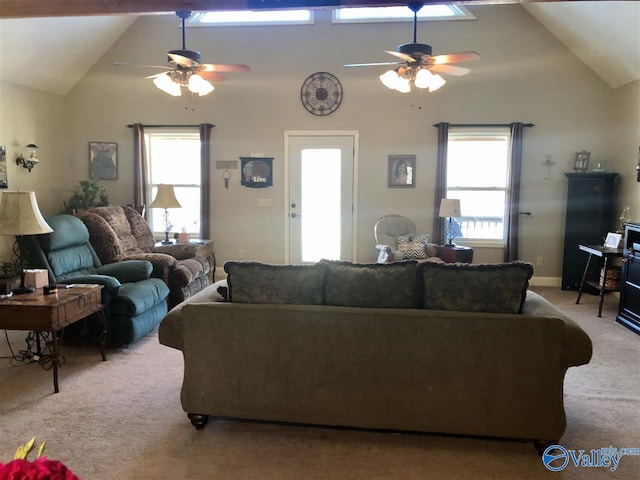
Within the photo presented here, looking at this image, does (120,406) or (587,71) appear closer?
(120,406)

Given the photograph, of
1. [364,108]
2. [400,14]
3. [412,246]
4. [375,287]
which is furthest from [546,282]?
[375,287]

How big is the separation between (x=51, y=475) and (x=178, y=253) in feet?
15.7

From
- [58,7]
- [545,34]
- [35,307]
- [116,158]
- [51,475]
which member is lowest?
[35,307]

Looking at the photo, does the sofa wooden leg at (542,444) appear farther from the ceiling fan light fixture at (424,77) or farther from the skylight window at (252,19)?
the skylight window at (252,19)

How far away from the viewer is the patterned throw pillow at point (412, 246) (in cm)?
557

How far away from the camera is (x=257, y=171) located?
661cm

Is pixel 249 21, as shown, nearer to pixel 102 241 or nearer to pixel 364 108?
pixel 364 108

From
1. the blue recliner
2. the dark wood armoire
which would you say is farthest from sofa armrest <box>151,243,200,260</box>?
the dark wood armoire

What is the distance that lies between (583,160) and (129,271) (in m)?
5.80

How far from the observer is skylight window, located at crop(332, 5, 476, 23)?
6133 mm

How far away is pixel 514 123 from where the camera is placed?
20.3 ft

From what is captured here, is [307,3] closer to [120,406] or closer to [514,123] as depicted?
[120,406]

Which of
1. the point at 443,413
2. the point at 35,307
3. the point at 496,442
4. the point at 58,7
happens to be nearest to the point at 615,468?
the point at 496,442

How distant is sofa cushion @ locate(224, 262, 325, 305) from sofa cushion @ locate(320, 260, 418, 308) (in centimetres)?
8
